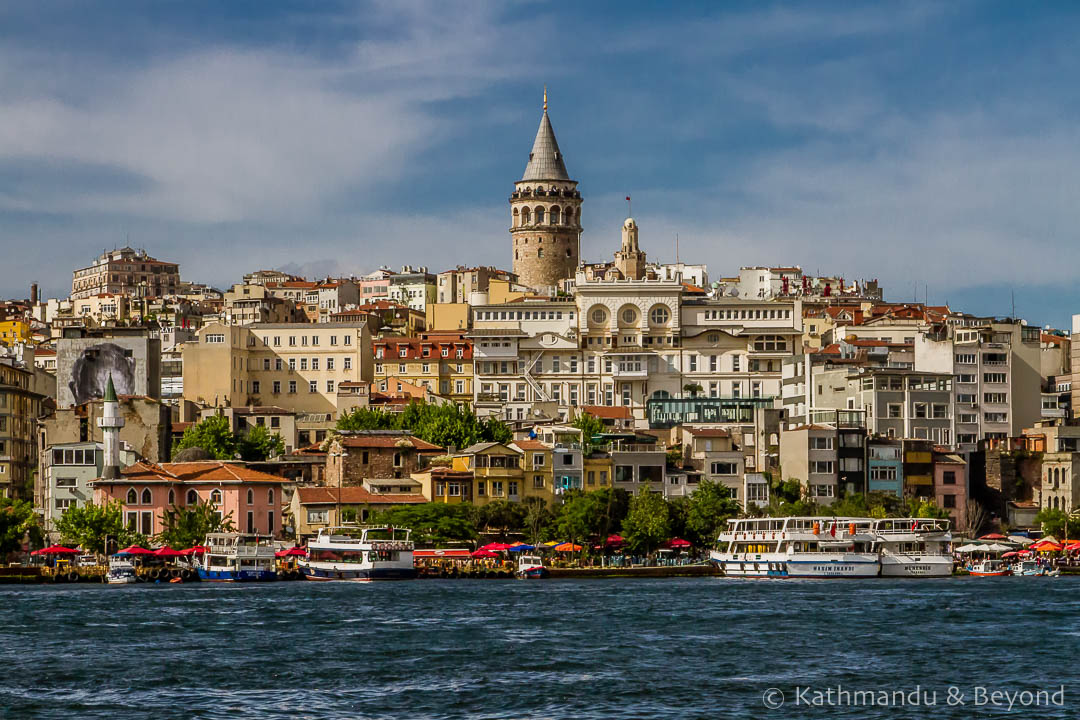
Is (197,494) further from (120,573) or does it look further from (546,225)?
(546,225)

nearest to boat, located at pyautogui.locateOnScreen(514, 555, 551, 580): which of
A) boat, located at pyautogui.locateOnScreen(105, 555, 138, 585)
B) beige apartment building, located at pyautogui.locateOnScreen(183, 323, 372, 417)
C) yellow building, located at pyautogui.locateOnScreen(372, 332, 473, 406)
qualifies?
boat, located at pyautogui.locateOnScreen(105, 555, 138, 585)

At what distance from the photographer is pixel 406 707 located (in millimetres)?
39688

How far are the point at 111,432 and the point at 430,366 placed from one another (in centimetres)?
3380

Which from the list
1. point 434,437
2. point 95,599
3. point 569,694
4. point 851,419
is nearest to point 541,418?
point 434,437

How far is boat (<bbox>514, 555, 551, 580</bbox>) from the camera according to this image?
79.6m

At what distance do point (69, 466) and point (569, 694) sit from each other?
55.0 meters

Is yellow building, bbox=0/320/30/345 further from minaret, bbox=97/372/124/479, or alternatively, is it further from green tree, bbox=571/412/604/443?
green tree, bbox=571/412/604/443

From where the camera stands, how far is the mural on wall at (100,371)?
11406cm

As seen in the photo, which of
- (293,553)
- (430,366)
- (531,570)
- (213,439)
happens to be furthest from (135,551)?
(430,366)

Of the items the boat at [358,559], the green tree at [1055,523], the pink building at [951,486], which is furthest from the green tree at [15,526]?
the green tree at [1055,523]

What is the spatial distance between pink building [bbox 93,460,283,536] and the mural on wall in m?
25.8

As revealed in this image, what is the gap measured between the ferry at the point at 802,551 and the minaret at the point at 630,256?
5539 centimetres

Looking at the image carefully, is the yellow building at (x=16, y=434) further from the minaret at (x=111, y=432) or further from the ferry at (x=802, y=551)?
the ferry at (x=802, y=551)

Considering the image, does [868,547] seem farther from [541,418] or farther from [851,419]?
[541,418]
